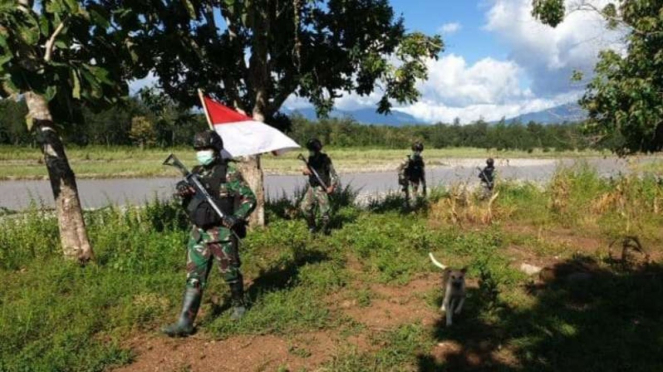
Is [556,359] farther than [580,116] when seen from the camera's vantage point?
No

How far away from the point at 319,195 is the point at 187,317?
4247mm

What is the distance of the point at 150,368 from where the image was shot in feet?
14.3

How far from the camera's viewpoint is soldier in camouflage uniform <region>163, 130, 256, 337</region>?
4.93 m

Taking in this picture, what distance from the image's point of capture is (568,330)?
478 centimetres

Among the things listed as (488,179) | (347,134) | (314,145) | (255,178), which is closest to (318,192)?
(314,145)

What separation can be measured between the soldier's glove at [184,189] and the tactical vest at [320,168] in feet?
13.1

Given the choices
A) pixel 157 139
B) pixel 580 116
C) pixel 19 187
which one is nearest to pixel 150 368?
pixel 580 116

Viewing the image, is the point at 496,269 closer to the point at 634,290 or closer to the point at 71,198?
the point at 634,290

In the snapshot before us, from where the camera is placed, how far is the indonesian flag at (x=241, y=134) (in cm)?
653

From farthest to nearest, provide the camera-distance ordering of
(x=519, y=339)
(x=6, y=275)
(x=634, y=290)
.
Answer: (x=6, y=275), (x=634, y=290), (x=519, y=339)

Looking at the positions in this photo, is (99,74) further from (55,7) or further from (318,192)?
(318,192)

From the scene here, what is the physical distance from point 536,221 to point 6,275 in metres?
8.46

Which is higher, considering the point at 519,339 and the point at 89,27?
the point at 89,27

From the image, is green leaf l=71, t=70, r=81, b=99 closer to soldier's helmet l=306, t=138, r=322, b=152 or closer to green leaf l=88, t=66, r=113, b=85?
green leaf l=88, t=66, r=113, b=85
